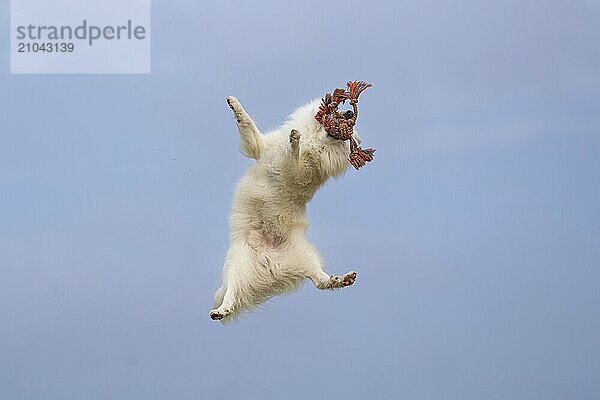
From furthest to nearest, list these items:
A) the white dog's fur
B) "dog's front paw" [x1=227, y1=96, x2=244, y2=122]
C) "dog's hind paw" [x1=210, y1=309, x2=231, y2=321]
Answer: the white dog's fur < "dog's front paw" [x1=227, y1=96, x2=244, y2=122] < "dog's hind paw" [x1=210, y1=309, x2=231, y2=321]

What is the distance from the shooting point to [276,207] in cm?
→ 1074

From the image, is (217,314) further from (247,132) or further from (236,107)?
(236,107)

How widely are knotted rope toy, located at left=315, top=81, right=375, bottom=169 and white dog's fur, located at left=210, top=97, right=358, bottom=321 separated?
11cm

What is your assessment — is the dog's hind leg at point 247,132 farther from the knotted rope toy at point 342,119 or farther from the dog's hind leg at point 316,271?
the dog's hind leg at point 316,271

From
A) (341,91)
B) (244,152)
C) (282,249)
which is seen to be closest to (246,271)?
(282,249)

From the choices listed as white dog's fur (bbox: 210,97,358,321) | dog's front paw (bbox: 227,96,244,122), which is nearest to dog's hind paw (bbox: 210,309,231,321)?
white dog's fur (bbox: 210,97,358,321)

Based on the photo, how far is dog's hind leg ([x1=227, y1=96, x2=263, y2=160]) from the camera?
10.4m

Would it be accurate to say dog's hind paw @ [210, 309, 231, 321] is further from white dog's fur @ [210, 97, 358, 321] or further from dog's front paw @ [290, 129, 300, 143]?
dog's front paw @ [290, 129, 300, 143]

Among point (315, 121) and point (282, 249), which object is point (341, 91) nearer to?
point (315, 121)

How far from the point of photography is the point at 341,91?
33.9 ft

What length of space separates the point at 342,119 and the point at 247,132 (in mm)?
933

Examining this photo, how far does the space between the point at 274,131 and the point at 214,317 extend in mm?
2237

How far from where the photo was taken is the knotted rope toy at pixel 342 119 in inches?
407

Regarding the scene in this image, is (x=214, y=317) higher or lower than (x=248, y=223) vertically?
lower
